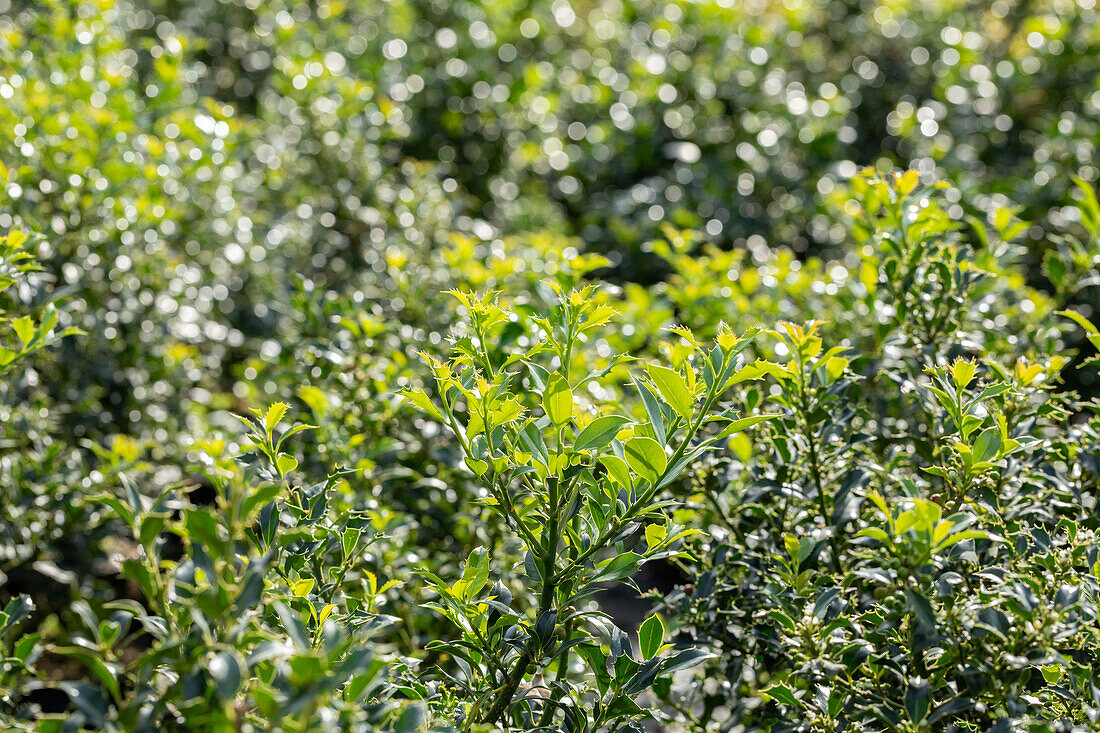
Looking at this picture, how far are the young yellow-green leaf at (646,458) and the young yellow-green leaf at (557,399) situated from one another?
0.13 m

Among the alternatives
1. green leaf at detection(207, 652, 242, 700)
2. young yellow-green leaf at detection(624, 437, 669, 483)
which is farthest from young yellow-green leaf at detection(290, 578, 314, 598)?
young yellow-green leaf at detection(624, 437, 669, 483)

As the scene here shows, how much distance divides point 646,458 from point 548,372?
0.29 metres

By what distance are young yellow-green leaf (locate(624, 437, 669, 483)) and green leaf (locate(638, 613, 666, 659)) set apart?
339mm

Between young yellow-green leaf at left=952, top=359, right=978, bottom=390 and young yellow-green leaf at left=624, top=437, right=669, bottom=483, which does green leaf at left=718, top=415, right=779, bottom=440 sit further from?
young yellow-green leaf at left=952, top=359, right=978, bottom=390

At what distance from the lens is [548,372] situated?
5.43 feet

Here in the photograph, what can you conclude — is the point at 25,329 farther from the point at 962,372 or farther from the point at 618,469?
the point at 962,372

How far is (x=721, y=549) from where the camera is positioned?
1.89 metres

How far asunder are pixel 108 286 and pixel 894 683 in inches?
106

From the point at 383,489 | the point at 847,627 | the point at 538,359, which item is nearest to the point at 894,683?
the point at 847,627

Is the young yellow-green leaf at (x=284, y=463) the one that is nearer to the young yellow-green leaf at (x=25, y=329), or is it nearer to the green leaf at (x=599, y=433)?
the green leaf at (x=599, y=433)

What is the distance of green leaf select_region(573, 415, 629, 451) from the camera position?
1486 mm

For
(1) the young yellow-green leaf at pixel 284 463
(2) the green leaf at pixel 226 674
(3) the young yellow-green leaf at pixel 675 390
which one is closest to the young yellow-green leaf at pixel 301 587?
(1) the young yellow-green leaf at pixel 284 463

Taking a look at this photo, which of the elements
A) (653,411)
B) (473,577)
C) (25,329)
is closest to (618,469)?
(653,411)

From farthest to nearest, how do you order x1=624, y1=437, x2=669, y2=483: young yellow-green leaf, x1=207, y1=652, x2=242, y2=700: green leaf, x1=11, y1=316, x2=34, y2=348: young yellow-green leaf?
x1=11, y1=316, x2=34, y2=348: young yellow-green leaf → x1=624, y1=437, x2=669, y2=483: young yellow-green leaf → x1=207, y1=652, x2=242, y2=700: green leaf
